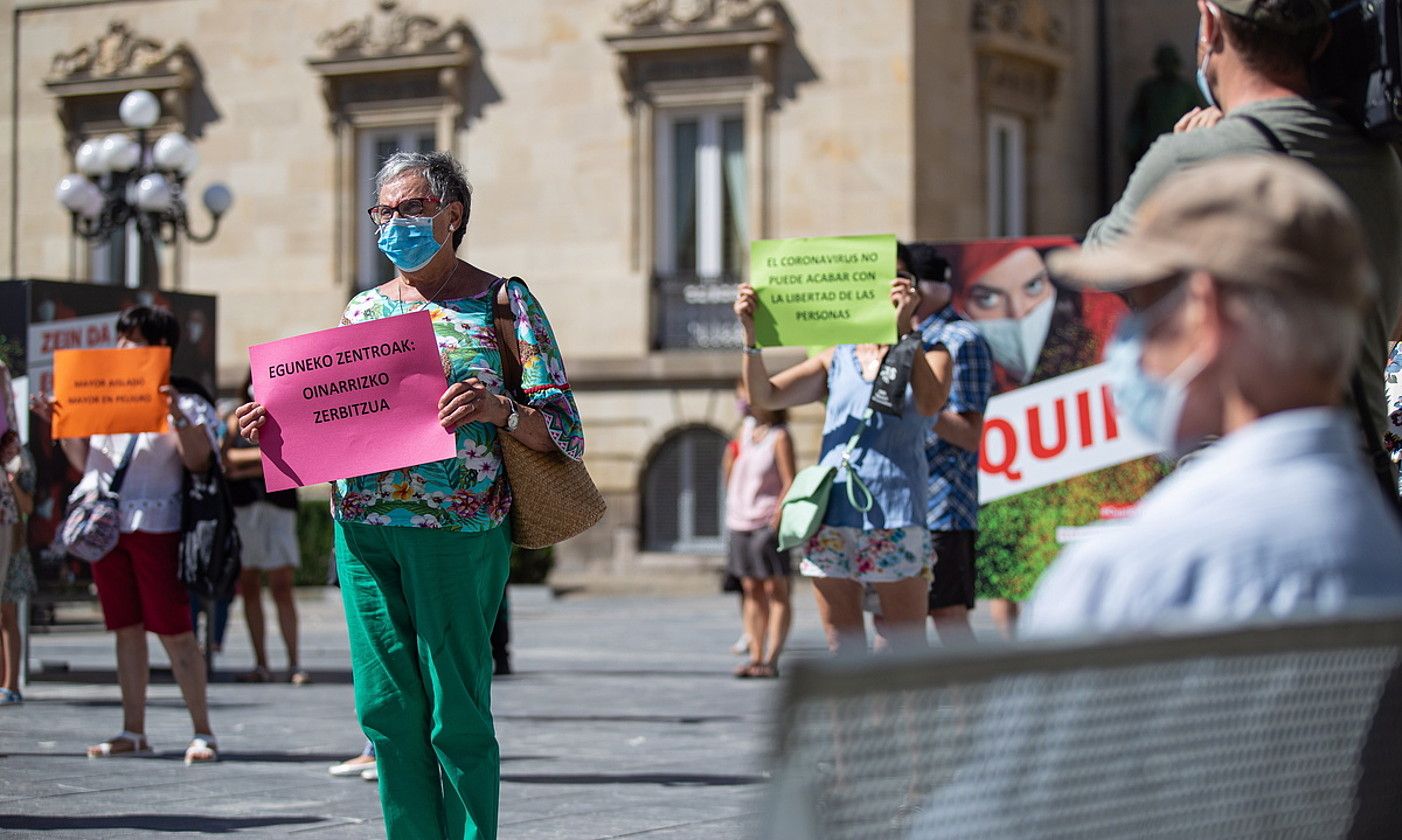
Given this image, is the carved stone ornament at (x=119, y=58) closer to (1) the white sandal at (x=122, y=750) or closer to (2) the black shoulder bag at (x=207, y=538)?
(2) the black shoulder bag at (x=207, y=538)

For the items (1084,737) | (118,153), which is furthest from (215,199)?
(1084,737)

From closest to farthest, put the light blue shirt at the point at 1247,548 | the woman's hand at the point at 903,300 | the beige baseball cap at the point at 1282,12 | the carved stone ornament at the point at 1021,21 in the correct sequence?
the light blue shirt at the point at 1247,548 < the beige baseball cap at the point at 1282,12 < the woman's hand at the point at 903,300 < the carved stone ornament at the point at 1021,21

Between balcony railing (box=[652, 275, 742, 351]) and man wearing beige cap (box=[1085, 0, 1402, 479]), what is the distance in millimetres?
21328

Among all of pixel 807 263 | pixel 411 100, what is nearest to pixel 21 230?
pixel 411 100

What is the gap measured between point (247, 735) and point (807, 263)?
4.12 metres

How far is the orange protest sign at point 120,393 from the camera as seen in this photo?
8.71 metres

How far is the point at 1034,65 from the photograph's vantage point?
87.2 ft

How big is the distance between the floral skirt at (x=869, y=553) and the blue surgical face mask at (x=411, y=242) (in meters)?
1.98

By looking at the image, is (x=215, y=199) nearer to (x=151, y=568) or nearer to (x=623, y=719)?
(x=623, y=719)

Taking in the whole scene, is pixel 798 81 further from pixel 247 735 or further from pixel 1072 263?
pixel 1072 263

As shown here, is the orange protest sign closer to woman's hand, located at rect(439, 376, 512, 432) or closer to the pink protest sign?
the pink protest sign

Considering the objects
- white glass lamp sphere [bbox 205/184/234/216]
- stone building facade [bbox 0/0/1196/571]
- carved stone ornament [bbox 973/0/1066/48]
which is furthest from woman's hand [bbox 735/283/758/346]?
carved stone ornament [bbox 973/0/1066/48]

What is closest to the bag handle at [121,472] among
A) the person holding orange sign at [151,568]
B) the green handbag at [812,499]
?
the person holding orange sign at [151,568]

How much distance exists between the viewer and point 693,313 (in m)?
25.5
